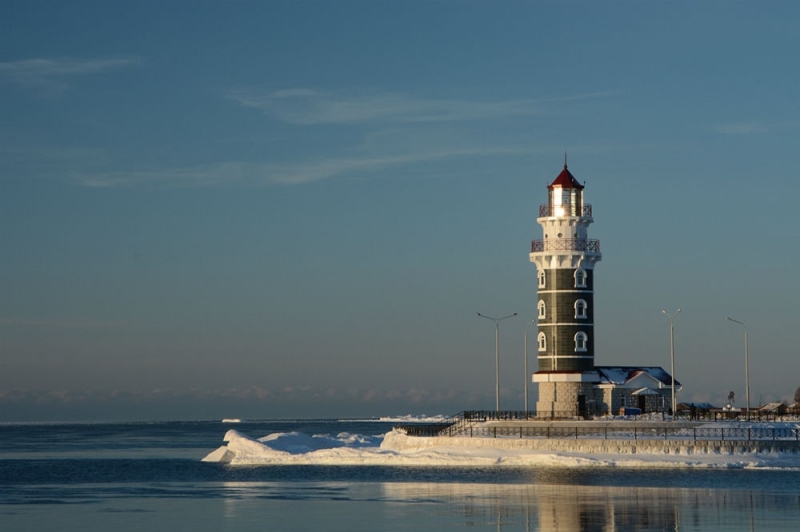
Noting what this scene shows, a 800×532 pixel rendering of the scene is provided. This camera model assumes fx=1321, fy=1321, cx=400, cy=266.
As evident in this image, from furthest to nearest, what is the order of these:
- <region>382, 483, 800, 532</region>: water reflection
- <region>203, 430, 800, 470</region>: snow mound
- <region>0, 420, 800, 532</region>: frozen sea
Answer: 1. <region>203, 430, 800, 470</region>: snow mound
2. <region>0, 420, 800, 532</region>: frozen sea
3. <region>382, 483, 800, 532</region>: water reflection

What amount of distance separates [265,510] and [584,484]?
17727 mm

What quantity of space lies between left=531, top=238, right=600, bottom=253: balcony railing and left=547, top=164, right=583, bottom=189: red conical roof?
4.22m

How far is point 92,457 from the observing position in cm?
10925

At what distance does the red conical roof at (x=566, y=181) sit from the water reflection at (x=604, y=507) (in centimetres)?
4137

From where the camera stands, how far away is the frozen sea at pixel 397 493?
4438 cm

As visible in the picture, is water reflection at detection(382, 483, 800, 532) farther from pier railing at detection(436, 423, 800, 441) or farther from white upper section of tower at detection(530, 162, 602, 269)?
white upper section of tower at detection(530, 162, 602, 269)

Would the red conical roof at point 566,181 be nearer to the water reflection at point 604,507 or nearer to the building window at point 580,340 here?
the building window at point 580,340

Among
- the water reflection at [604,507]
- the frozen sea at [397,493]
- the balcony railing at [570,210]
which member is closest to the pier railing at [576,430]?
the frozen sea at [397,493]

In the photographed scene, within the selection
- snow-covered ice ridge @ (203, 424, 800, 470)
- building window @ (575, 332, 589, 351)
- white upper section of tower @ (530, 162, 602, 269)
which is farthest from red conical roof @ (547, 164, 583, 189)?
snow-covered ice ridge @ (203, 424, 800, 470)

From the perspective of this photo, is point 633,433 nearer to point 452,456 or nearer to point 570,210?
point 452,456

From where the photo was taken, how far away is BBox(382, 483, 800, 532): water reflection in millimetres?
42625

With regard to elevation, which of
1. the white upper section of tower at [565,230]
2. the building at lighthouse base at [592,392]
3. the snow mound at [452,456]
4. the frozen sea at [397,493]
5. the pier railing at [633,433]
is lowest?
the frozen sea at [397,493]

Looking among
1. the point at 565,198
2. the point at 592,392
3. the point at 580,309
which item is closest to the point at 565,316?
the point at 580,309

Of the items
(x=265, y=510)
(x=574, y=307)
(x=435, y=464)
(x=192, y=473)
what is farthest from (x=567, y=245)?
(x=265, y=510)
